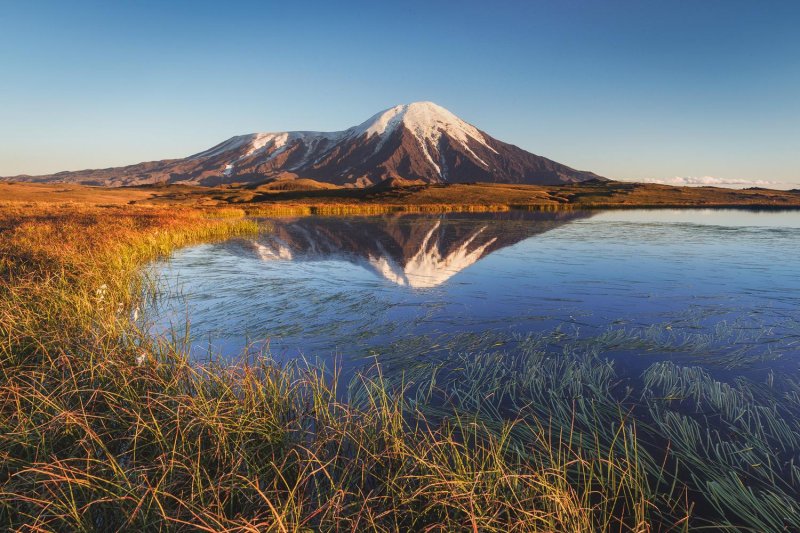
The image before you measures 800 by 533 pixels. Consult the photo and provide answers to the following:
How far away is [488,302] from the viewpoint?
48.4 feet

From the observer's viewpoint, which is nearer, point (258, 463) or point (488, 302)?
point (258, 463)

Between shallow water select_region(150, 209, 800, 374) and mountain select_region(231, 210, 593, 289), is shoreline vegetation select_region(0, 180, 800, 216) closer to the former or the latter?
mountain select_region(231, 210, 593, 289)

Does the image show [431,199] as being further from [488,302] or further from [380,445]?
[380,445]

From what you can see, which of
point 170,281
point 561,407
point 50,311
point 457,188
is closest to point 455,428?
point 561,407

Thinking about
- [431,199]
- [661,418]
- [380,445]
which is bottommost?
[661,418]

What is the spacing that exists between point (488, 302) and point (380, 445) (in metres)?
10.2

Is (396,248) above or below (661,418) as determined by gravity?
above

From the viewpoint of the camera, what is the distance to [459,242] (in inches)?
1304

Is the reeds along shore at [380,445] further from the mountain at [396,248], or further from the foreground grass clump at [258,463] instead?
the mountain at [396,248]

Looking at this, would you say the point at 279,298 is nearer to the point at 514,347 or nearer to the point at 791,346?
the point at 514,347

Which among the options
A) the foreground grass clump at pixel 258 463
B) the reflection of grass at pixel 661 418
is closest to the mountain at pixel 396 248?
the reflection of grass at pixel 661 418

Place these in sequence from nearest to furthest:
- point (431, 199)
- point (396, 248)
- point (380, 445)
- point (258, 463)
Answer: point (258, 463) → point (380, 445) → point (396, 248) → point (431, 199)

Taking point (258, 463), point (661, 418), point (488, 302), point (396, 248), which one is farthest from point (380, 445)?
point (396, 248)

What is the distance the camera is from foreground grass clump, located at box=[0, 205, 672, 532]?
3752 millimetres
